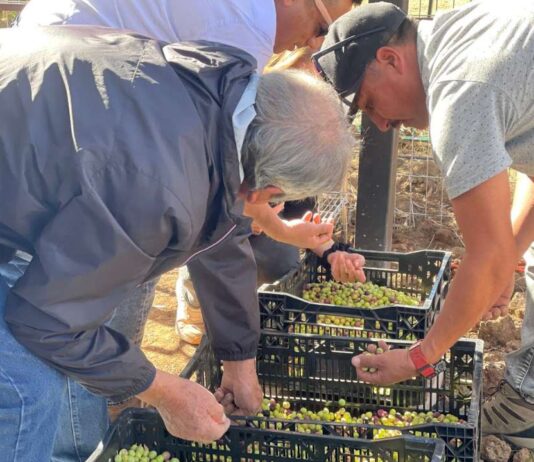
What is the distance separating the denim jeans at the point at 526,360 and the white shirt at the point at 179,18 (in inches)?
56.5

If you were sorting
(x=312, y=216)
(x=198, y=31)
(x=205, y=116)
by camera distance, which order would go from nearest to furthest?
(x=205, y=116)
(x=198, y=31)
(x=312, y=216)

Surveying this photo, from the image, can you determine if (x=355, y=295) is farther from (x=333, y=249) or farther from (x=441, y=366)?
(x=441, y=366)

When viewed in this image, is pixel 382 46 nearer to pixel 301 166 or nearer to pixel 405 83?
pixel 405 83

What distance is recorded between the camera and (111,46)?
1.93 metres

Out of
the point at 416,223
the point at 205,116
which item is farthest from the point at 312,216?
the point at 416,223

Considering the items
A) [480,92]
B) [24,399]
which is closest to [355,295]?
[480,92]

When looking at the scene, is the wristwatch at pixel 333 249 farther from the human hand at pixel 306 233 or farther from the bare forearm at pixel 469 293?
the bare forearm at pixel 469 293

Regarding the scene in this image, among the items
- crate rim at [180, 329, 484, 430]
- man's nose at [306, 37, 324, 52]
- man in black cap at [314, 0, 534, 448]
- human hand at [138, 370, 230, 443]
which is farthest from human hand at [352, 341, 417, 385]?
man's nose at [306, 37, 324, 52]

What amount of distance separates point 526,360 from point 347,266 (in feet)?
2.86

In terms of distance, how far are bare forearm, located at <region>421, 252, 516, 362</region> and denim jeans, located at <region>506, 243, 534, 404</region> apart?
0.87 m

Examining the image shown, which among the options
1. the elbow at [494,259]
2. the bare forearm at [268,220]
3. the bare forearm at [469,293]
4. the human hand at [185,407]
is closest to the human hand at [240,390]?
the human hand at [185,407]

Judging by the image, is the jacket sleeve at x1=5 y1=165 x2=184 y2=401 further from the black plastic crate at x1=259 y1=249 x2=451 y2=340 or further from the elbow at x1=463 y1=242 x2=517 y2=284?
the black plastic crate at x1=259 y1=249 x2=451 y2=340

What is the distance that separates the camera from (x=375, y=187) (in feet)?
14.0

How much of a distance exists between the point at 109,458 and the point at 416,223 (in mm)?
3953
